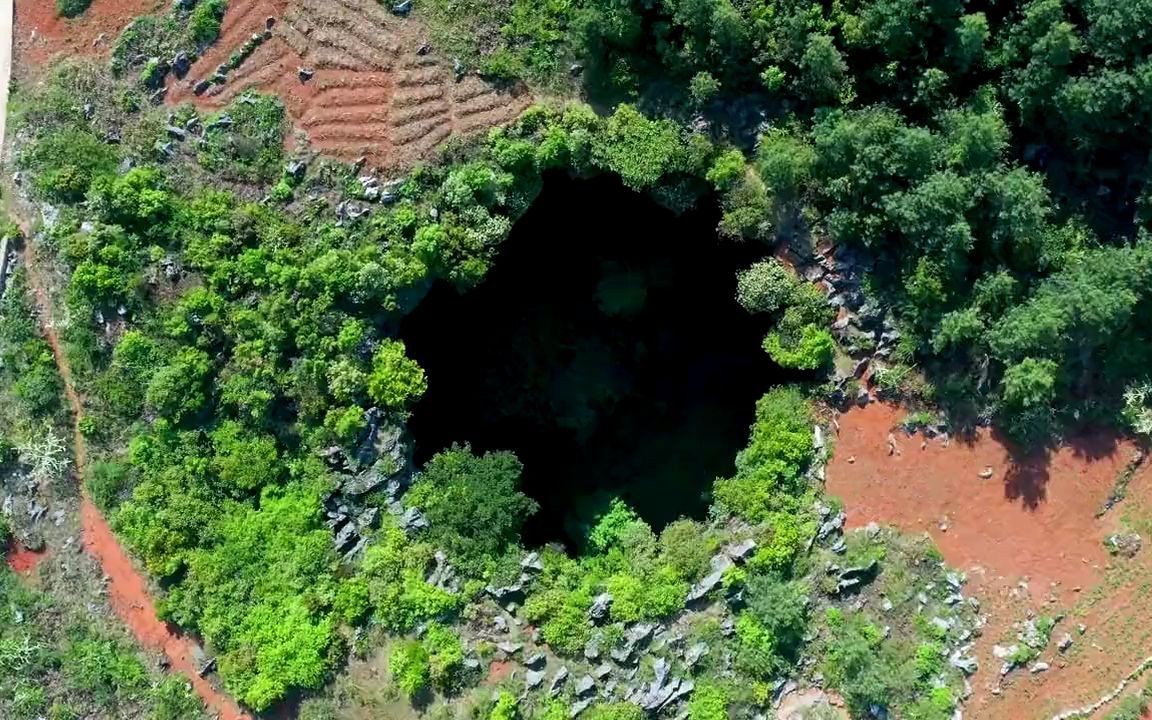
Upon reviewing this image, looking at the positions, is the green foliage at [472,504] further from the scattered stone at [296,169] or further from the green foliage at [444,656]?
the scattered stone at [296,169]

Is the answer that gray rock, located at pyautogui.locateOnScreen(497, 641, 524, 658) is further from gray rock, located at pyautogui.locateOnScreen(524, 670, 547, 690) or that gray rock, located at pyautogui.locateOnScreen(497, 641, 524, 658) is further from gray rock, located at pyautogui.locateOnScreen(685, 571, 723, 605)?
gray rock, located at pyautogui.locateOnScreen(685, 571, 723, 605)

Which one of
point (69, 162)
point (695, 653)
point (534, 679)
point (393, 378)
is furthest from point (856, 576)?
point (69, 162)

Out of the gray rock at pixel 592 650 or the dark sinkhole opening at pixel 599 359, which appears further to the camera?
the dark sinkhole opening at pixel 599 359

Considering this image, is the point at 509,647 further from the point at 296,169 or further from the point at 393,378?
the point at 296,169

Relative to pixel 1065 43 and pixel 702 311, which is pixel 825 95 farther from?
pixel 702 311

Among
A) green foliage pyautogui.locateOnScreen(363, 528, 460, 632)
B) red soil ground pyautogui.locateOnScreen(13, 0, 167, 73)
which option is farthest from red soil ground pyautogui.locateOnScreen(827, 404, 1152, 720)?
red soil ground pyautogui.locateOnScreen(13, 0, 167, 73)

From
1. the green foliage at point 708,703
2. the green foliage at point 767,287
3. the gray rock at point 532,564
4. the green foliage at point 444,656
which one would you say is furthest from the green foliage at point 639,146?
the green foliage at point 708,703
